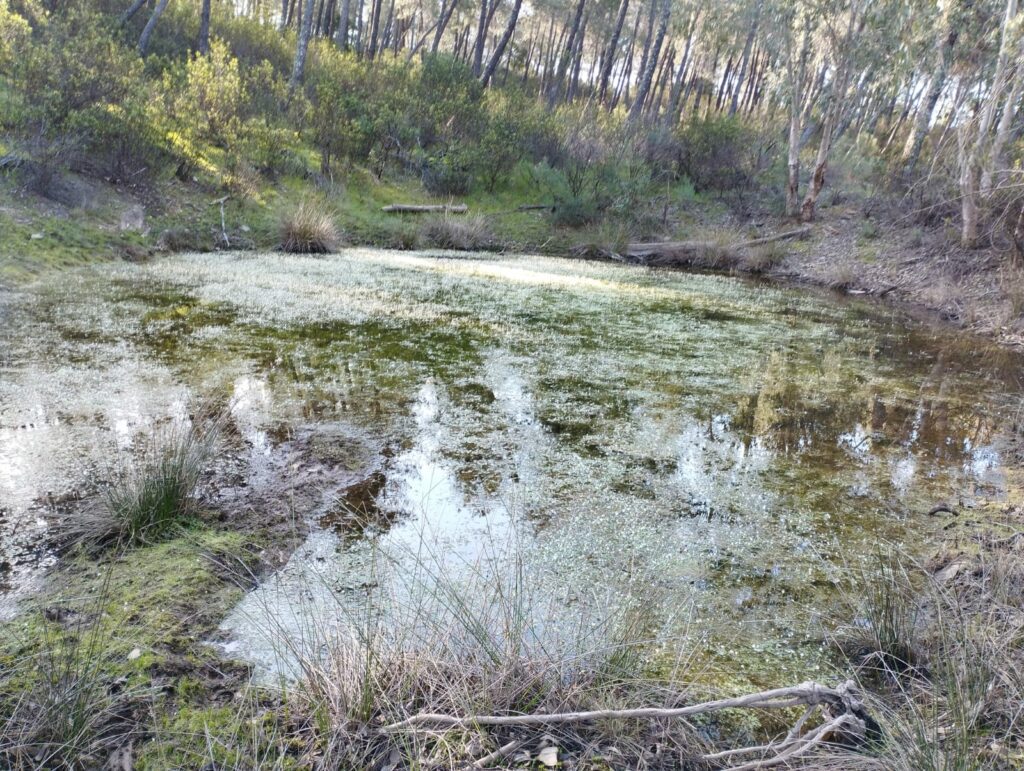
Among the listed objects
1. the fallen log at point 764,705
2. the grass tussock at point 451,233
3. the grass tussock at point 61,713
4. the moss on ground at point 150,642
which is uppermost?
the grass tussock at point 451,233

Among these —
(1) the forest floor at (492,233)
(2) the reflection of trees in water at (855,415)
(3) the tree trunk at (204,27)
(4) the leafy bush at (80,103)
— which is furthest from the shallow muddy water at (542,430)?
(3) the tree trunk at (204,27)

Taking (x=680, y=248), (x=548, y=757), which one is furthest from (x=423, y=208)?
(x=548, y=757)

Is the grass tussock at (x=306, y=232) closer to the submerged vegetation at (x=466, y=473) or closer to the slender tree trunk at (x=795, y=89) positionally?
the submerged vegetation at (x=466, y=473)

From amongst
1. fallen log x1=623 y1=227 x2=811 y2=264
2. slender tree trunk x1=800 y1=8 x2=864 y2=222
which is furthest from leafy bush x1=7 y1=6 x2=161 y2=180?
slender tree trunk x1=800 y1=8 x2=864 y2=222

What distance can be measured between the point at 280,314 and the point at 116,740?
4.75 metres

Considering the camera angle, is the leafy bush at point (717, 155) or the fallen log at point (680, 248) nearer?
the fallen log at point (680, 248)

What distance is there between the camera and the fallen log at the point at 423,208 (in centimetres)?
1206

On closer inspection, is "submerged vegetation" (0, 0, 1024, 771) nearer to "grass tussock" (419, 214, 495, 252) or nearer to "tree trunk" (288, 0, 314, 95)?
"grass tussock" (419, 214, 495, 252)

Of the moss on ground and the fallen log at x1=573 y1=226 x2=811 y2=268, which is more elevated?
the fallen log at x1=573 y1=226 x2=811 y2=268

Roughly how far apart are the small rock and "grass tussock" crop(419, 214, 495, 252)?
1046cm

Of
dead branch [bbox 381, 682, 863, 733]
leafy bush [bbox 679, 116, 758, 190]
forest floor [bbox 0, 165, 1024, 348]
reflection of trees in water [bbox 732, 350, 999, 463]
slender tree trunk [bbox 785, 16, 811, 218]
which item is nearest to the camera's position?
dead branch [bbox 381, 682, 863, 733]

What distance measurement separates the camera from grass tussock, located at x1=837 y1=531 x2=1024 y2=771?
4.23ft

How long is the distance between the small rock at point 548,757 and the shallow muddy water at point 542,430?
0.57m

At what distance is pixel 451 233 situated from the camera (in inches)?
452
